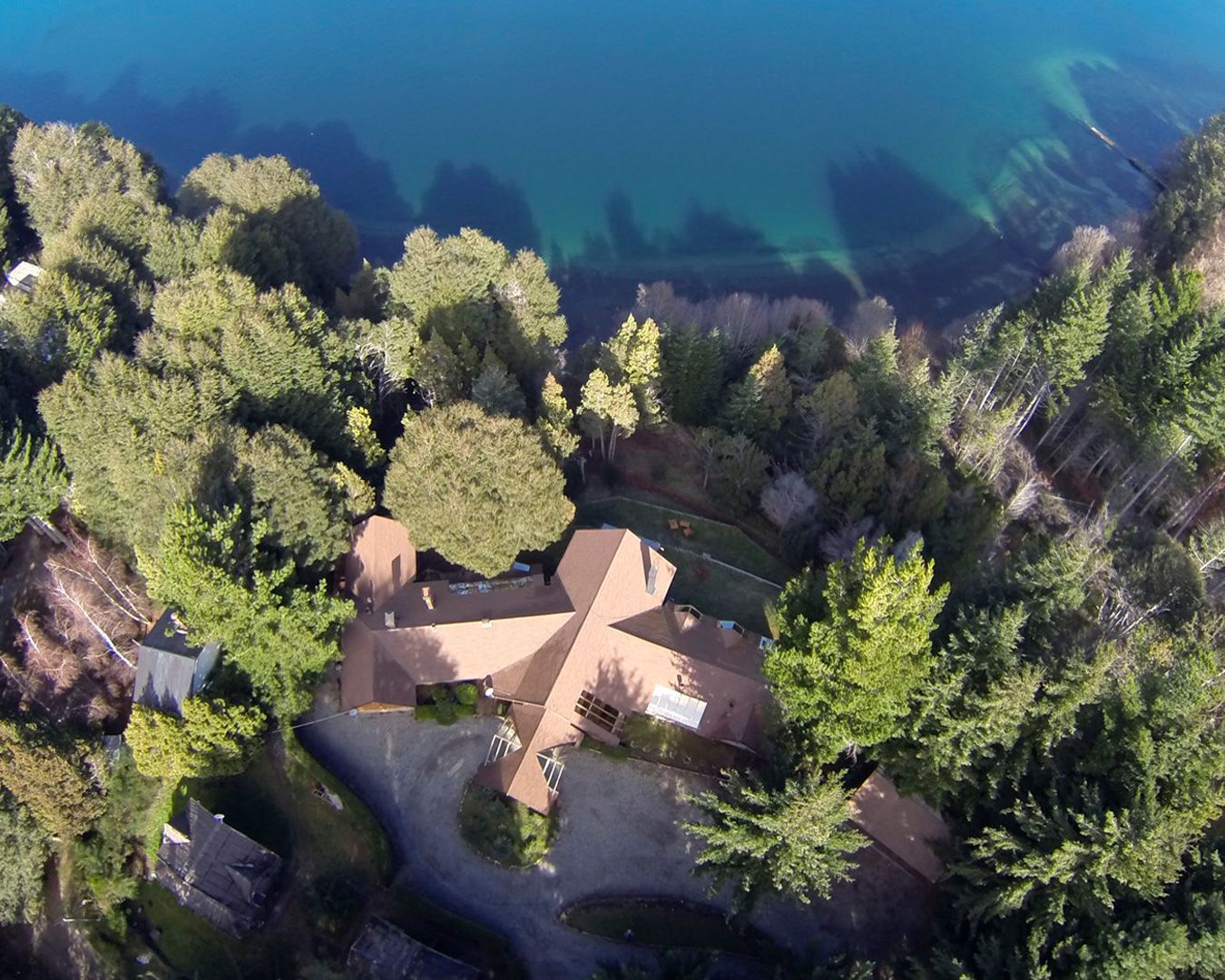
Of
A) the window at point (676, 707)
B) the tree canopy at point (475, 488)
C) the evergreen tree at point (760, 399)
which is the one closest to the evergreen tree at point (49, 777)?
the tree canopy at point (475, 488)

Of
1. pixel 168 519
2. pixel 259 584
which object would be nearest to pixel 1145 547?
pixel 259 584

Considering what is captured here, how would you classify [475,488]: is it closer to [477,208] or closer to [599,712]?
[599,712]

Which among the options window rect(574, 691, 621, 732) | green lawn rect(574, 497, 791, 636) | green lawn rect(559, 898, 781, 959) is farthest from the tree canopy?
green lawn rect(559, 898, 781, 959)

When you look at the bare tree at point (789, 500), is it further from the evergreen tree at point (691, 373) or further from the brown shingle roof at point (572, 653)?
the evergreen tree at point (691, 373)

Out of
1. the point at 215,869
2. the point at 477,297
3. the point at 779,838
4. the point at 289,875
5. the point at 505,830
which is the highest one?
the point at 477,297

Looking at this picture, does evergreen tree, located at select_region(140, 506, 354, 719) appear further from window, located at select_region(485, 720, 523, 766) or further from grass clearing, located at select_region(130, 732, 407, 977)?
window, located at select_region(485, 720, 523, 766)

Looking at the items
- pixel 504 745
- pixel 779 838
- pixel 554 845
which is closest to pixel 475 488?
pixel 504 745
